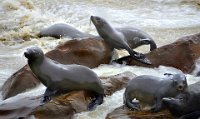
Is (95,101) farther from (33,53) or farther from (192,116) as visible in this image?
(192,116)

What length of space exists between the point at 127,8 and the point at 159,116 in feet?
28.0

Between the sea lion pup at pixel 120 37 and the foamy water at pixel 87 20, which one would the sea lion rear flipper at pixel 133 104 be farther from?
the sea lion pup at pixel 120 37

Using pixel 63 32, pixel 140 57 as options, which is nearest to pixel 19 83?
pixel 140 57

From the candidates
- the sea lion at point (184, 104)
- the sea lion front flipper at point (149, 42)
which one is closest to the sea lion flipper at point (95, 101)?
the sea lion at point (184, 104)

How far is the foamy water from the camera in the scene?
7752 millimetres

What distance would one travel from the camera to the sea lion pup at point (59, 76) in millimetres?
5141

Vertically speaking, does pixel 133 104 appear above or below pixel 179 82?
below

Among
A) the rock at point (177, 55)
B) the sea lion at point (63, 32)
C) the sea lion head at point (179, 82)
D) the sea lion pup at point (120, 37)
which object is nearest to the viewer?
the sea lion head at point (179, 82)

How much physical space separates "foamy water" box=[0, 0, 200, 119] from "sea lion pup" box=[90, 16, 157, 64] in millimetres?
282

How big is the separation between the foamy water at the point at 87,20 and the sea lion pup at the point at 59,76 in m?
0.34

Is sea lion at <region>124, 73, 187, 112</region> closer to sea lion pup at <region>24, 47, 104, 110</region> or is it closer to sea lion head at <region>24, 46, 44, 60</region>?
sea lion pup at <region>24, 47, 104, 110</region>

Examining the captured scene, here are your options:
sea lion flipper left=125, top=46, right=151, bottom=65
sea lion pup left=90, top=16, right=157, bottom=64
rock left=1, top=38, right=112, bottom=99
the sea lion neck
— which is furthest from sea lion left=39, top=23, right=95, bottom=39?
the sea lion neck

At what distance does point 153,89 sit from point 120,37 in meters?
2.34

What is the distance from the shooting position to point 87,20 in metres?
11.4
